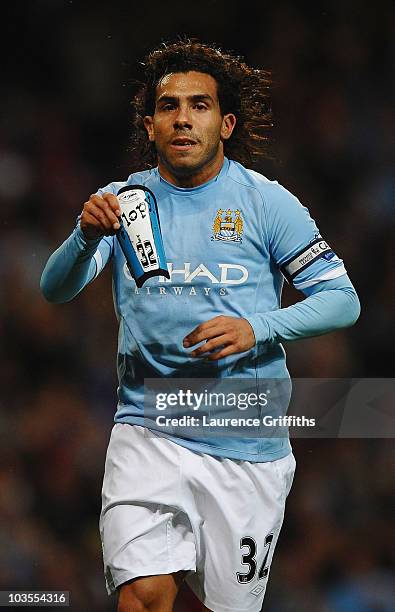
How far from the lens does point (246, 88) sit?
3.16 meters

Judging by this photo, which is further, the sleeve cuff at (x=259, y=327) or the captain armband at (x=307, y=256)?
the captain armband at (x=307, y=256)

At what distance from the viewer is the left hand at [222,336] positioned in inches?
102

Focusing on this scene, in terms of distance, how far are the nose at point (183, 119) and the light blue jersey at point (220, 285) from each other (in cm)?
17

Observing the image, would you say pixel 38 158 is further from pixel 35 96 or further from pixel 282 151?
pixel 282 151

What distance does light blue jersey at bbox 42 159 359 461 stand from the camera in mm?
2816

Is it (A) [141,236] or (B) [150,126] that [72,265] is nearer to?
(A) [141,236]

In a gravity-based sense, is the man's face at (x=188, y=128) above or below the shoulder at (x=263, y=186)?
above

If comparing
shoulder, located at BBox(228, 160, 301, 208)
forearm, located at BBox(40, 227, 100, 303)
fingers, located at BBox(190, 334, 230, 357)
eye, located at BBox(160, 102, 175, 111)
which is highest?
eye, located at BBox(160, 102, 175, 111)

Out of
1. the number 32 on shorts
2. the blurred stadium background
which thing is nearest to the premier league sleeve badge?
the number 32 on shorts

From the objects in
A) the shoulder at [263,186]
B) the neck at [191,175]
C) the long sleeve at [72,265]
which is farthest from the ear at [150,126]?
the long sleeve at [72,265]

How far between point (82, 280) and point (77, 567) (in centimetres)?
132

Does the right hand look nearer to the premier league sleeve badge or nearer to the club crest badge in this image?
the premier league sleeve badge

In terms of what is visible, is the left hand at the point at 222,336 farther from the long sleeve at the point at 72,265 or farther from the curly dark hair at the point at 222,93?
the curly dark hair at the point at 222,93

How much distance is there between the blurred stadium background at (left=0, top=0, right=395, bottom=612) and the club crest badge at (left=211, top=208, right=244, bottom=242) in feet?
2.65
